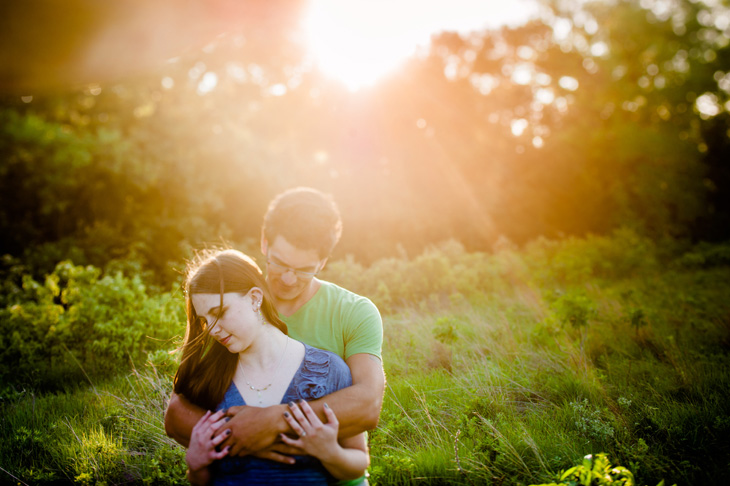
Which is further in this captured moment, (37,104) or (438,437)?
(37,104)

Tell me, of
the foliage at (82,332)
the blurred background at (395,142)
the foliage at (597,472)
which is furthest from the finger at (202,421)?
the blurred background at (395,142)

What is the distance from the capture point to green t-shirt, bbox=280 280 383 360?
248 centimetres

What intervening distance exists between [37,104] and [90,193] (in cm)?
217

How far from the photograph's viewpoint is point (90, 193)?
10258 mm

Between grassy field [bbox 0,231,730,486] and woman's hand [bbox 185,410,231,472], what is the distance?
1.30m

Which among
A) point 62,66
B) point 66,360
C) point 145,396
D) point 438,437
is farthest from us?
point 66,360

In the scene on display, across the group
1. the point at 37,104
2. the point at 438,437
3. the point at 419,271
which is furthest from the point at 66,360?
the point at 37,104

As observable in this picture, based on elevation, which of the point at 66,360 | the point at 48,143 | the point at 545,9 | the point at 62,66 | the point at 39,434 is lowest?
the point at 39,434

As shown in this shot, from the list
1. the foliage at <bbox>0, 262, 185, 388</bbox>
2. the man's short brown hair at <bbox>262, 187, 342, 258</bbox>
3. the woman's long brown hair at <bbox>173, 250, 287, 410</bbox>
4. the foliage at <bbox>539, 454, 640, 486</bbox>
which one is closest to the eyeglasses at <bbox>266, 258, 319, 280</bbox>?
the man's short brown hair at <bbox>262, 187, 342, 258</bbox>

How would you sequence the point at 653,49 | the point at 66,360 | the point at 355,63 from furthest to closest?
the point at 653,49
the point at 355,63
the point at 66,360

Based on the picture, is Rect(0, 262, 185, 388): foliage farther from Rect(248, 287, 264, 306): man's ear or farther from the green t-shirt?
Rect(248, 287, 264, 306): man's ear

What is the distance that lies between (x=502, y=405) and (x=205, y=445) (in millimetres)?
2528

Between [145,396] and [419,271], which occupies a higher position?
[419,271]

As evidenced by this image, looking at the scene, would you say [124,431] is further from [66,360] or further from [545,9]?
[545,9]
